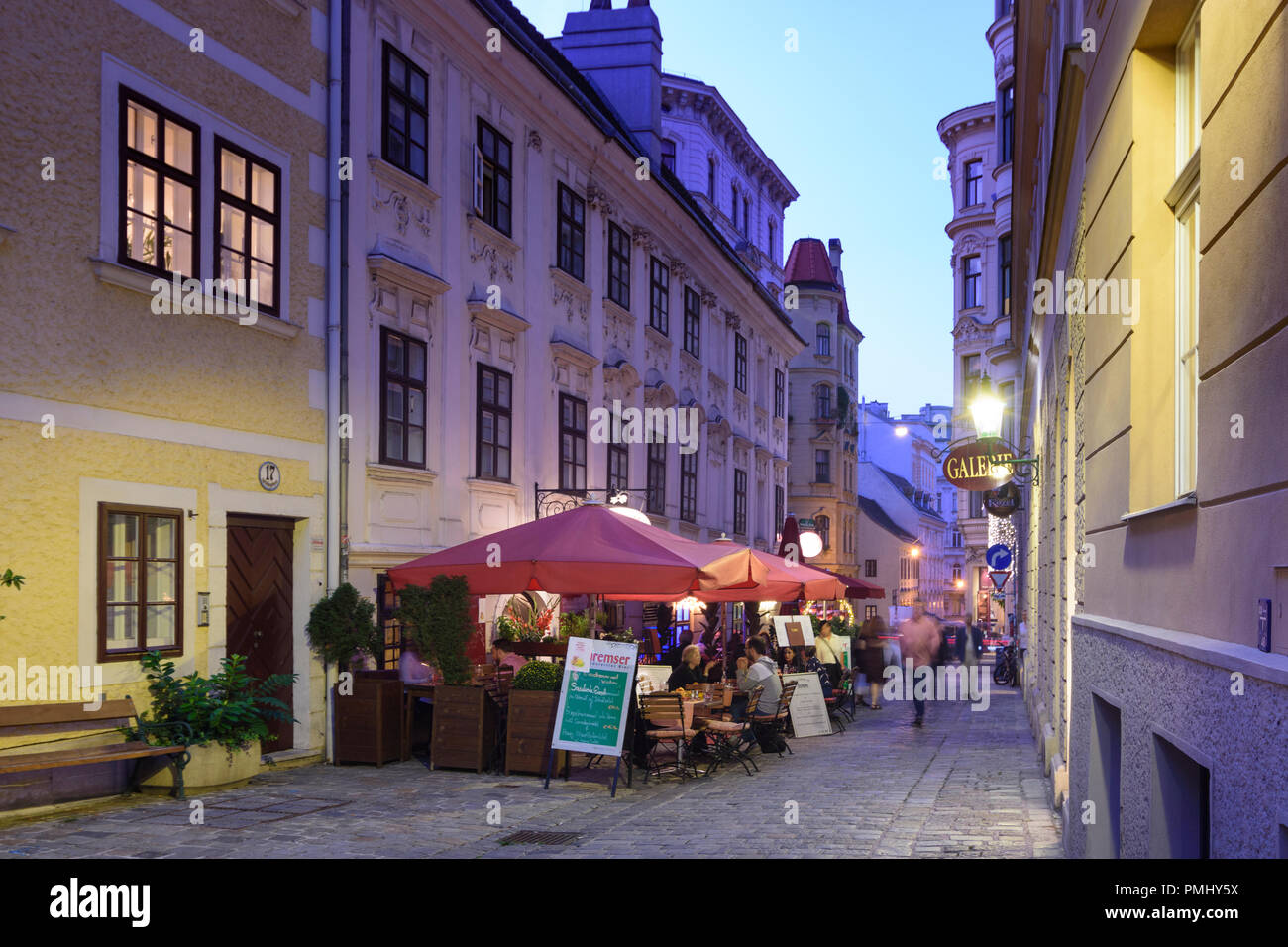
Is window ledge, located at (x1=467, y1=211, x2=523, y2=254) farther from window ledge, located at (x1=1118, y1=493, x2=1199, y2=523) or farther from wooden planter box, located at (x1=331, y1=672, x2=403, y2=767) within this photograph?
window ledge, located at (x1=1118, y1=493, x2=1199, y2=523)

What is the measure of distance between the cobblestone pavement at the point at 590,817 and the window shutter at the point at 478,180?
8386mm

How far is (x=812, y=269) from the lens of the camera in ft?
191

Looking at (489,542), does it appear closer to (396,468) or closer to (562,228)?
(396,468)

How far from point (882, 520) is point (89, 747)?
67258mm

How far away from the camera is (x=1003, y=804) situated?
1177cm

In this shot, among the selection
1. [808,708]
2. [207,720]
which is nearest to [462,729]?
[207,720]

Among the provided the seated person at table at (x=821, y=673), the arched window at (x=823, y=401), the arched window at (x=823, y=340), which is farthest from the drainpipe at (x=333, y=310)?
the arched window at (x=823, y=340)

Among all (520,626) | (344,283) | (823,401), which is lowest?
(520,626)

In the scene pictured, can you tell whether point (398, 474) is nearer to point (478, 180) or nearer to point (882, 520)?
point (478, 180)

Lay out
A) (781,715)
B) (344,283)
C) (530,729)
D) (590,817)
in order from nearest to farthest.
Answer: (590,817) < (530,729) < (344,283) < (781,715)

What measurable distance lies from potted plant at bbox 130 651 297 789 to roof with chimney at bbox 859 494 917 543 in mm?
62517

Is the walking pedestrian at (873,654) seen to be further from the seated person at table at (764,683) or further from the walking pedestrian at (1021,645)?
the seated person at table at (764,683)

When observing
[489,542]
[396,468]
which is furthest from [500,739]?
[396,468]

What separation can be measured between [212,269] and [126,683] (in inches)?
163
